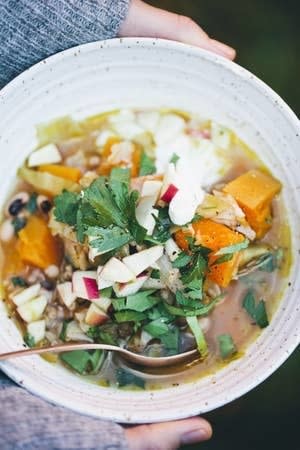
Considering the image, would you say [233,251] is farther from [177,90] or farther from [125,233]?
[177,90]

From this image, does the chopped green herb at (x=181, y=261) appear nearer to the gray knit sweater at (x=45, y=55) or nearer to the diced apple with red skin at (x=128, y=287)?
the diced apple with red skin at (x=128, y=287)

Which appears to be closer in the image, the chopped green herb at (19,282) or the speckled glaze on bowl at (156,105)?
the speckled glaze on bowl at (156,105)

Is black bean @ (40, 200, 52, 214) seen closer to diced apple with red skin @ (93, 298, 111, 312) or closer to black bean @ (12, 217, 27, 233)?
black bean @ (12, 217, 27, 233)

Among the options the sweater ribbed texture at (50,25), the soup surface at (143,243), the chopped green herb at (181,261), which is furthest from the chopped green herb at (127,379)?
the sweater ribbed texture at (50,25)

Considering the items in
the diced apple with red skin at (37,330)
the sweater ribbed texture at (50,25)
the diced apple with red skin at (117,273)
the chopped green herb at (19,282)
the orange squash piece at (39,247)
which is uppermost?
the sweater ribbed texture at (50,25)

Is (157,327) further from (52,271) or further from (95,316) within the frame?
(52,271)

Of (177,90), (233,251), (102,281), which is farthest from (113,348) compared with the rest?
(177,90)
